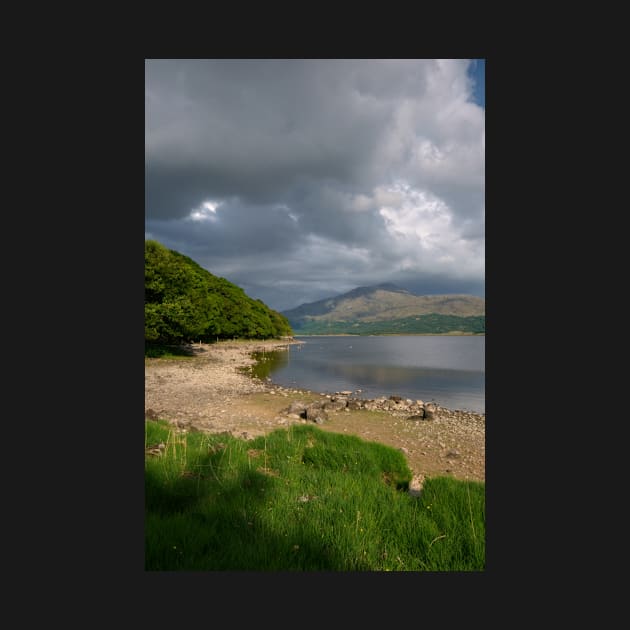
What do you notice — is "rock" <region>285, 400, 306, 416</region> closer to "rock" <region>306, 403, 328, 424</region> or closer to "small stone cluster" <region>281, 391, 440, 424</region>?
"small stone cluster" <region>281, 391, 440, 424</region>

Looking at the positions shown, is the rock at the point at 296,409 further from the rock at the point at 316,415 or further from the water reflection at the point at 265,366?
the water reflection at the point at 265,366

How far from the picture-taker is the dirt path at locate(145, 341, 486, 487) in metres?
8.57

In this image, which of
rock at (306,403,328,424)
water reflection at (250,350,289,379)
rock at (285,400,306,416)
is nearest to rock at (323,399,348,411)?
rock at (285,400,306,416)

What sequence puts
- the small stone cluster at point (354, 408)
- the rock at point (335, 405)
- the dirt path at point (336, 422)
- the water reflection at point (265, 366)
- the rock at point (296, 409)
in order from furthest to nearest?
the water reflection at point (265, 366) → the rock at point (335, 405) → the rock at point (296, 409) → the small stone cluster at point (354, 408) → the dirt path at point (336, 422)

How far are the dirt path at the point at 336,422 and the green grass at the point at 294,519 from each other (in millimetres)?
1340

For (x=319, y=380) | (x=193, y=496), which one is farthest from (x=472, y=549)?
(x=319, y=380)

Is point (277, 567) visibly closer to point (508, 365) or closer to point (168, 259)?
point (508, 365)

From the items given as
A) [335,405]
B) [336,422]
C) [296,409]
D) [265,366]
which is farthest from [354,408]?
[265,366]

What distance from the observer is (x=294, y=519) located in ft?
11.3

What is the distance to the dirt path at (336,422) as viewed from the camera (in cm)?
857

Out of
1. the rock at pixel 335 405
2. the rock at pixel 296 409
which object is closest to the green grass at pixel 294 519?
the rock at pixel 296 409

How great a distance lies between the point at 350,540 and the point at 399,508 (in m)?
0.93

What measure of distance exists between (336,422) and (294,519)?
894cm

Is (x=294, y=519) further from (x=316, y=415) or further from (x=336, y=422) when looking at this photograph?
(x=316, y=415)
